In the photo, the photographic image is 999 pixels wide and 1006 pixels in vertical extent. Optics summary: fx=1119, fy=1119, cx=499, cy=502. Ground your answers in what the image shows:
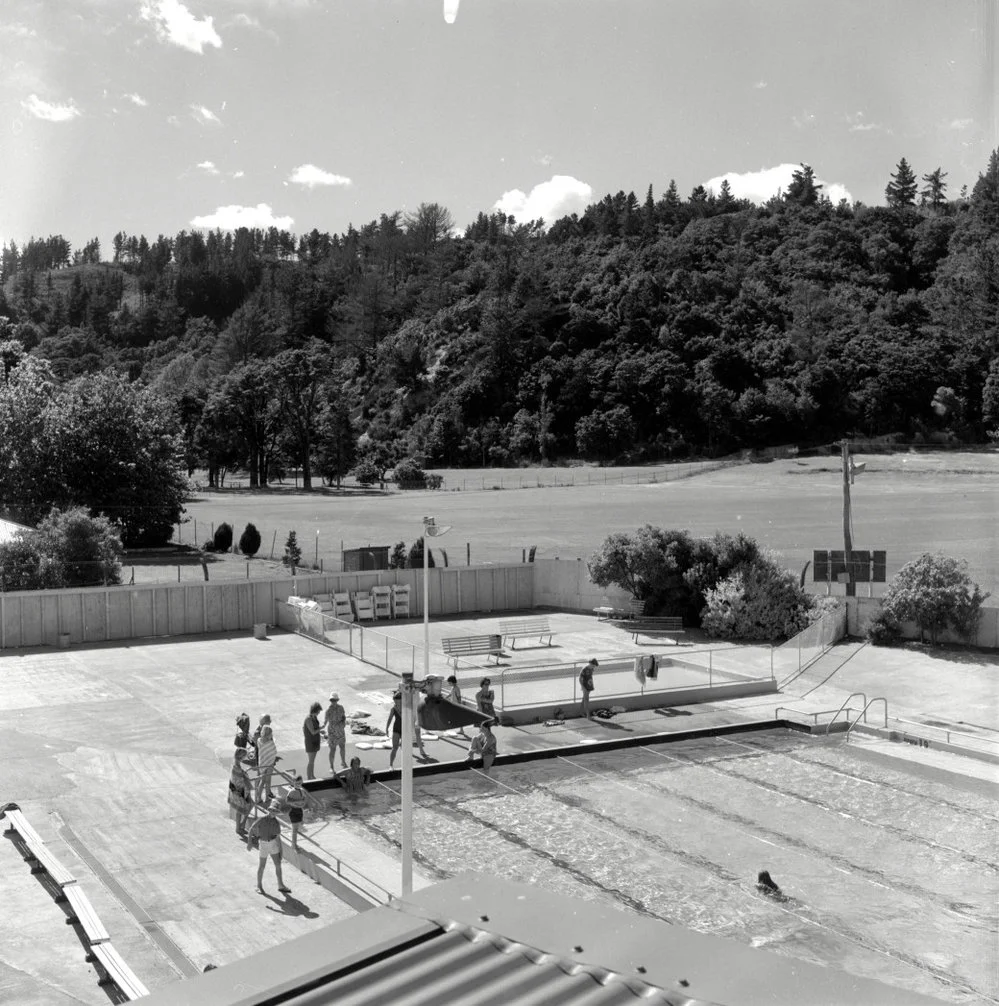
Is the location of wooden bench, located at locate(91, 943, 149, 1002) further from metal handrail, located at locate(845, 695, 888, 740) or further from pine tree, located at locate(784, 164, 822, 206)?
pine tree, located at locate(784, 164, 822, 206)

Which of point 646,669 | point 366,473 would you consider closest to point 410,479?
point 366,473

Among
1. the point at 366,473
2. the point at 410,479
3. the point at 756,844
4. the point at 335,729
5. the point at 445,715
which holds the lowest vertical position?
the point at 756,844

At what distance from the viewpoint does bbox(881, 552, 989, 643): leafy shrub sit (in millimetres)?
26844

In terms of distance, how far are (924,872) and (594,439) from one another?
93037 millimetres

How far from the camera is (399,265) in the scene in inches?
6939

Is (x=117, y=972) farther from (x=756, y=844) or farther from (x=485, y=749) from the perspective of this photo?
(x=485, y=749)

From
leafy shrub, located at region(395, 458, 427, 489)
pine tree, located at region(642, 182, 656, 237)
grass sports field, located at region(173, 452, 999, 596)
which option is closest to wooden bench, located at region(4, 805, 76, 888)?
grass sports field, located at region(173, 452, 999, 596)

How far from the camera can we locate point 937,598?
87.9 feet

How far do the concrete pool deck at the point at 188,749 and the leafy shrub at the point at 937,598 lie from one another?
1.16 metres

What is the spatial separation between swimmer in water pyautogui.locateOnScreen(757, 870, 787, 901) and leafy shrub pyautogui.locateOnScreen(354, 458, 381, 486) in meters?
81.4

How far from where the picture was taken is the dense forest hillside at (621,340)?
243 feet

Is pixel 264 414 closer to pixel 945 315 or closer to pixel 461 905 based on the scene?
pixel 945 315

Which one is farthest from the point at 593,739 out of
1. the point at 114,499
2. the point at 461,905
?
the point at 114,499

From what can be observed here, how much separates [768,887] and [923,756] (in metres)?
7.31
